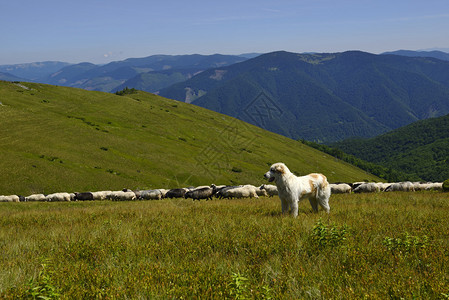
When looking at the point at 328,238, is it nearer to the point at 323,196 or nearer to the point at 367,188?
the point at 323,196

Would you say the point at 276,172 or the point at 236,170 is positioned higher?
the point at 276,172

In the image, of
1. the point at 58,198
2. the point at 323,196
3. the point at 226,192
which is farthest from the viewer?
the point at 58,198

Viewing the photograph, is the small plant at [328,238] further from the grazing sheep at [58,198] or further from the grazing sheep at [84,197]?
the grazing sheep at [58,198]

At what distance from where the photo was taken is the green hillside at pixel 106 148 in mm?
43625

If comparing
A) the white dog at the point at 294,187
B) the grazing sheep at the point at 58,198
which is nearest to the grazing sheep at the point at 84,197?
the grazing sheep at the point at 58,198

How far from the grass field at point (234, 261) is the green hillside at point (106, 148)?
30.1ft

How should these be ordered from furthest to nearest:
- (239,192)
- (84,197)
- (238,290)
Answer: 1. (84,197)
2. (239,192)
3. (238,290)

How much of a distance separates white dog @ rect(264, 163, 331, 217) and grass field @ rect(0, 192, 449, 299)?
2.24 metres

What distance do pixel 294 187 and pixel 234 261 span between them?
231 inches

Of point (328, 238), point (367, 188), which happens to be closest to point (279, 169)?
point (328, 238)

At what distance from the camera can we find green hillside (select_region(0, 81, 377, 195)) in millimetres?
43625

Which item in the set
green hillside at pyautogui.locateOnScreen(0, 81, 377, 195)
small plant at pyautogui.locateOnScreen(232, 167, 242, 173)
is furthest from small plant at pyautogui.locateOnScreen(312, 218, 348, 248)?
small plant at pyautogui.locateOnScreen(232, 167, 242, 173)

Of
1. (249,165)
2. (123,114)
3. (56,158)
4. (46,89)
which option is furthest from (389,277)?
(46,89)

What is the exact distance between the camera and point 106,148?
204ft
